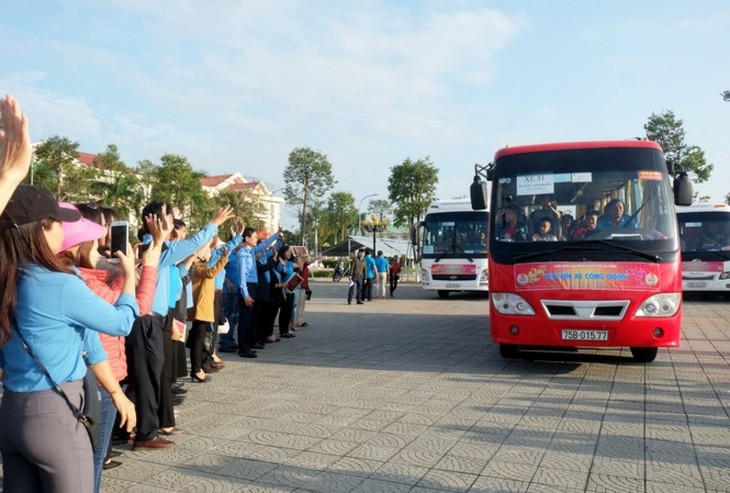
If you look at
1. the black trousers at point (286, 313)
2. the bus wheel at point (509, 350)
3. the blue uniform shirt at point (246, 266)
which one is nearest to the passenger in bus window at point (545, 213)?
the bus wheel at point (509, 350)

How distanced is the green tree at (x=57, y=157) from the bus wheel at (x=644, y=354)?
43554 mm

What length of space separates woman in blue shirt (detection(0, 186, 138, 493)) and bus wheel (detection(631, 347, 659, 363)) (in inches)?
301

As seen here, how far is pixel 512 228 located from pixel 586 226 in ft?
2.94

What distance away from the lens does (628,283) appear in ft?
23.8

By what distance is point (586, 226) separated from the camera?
7.71 meters

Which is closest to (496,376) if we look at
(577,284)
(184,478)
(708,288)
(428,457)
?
(577,284)

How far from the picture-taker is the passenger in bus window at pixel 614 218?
762 cm

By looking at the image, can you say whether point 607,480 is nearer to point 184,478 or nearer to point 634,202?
point 184,478

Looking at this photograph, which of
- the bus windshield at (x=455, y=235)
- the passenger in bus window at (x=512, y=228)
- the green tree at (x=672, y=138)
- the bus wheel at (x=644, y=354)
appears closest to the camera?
the passenger in bus window at (x=512, y=228)

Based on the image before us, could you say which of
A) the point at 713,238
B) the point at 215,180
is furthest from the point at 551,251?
the point at 215,180

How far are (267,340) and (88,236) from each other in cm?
834

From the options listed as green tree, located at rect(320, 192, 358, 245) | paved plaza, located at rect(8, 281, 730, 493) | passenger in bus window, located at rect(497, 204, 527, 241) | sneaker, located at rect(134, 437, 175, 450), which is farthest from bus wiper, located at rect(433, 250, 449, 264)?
green tree, located at rect(320, 192, 358, 245)

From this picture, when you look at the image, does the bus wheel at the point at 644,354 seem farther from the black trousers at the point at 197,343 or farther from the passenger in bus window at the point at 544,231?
the black trousers at the point at 197,343

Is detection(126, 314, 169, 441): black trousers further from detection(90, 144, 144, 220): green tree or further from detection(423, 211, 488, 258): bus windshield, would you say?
detection(90, 144, 144, 220): green tree
